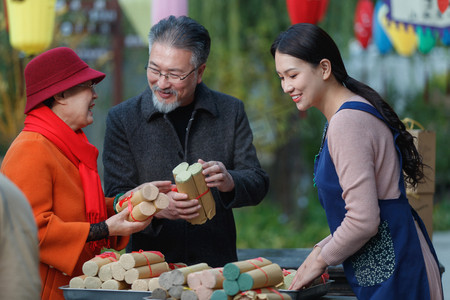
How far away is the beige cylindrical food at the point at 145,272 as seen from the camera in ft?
8.34

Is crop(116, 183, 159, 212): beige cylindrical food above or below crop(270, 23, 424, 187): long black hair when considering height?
below

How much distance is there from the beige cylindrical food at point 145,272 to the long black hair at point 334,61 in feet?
3.15

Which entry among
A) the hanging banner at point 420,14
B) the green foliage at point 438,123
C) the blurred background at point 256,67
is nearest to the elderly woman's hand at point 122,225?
the hanging banner at point 420,14

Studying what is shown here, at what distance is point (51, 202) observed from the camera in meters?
2.65

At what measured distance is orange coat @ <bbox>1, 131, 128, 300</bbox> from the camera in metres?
2.60

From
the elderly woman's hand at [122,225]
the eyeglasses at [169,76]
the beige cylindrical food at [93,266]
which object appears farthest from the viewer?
the eyeglasses at [169,76]

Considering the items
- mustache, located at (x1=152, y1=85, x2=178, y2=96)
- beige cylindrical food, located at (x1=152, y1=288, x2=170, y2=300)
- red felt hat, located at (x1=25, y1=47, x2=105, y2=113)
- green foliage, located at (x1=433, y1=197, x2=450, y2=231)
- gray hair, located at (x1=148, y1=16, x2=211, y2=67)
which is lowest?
green foliage, located at (x1=433, y1=197, x2=450, y2=231)

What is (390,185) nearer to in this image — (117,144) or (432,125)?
(117,144)

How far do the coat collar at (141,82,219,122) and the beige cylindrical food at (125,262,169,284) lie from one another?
86 cm

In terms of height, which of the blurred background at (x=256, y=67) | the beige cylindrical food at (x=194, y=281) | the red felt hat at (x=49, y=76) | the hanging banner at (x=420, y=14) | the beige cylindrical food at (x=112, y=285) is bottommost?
the blurred background at (x=256, y=67)

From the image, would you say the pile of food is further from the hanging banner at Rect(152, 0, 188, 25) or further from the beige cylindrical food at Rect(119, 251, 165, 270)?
the hanging banner at Rect(152, 0, 188, 25)

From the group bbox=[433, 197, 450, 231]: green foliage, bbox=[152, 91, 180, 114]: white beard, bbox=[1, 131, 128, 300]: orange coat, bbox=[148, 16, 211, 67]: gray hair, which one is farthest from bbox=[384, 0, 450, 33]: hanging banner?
bbox=[433, 197, 450, 231]: green foliage

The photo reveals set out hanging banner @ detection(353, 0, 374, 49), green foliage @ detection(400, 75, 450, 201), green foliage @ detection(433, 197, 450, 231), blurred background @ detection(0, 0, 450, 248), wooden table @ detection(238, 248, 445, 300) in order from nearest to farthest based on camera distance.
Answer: wooden table @ detection(238, 248, 445, 300) → hanging banner @ detection(353, 0, 374, 49) → blurred background @ detection(0, 0, 450, 248) → green foliage @ detection(433, 197, 450, 231) → green foliage @ detection(400, 75, 450, 201)

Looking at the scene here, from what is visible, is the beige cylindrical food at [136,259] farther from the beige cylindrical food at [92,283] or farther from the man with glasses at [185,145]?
the man with glasses at [185,145]
